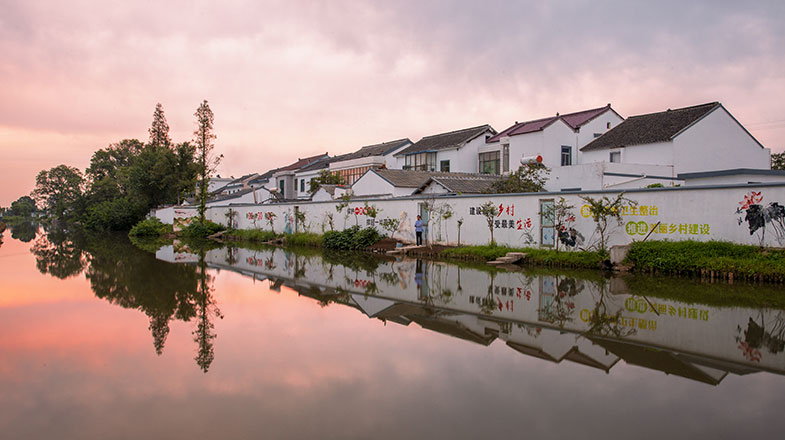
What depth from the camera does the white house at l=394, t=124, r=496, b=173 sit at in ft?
102

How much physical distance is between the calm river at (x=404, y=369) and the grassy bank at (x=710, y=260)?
1205 mm

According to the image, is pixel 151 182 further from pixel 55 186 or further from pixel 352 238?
pixel 55 186

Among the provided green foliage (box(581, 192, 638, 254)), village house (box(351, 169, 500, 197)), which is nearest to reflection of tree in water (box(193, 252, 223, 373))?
green foliage (box(581, 192, 638, 254))

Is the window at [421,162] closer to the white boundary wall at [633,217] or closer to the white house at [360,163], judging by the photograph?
the white house at [360,163]

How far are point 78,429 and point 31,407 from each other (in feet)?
2.55

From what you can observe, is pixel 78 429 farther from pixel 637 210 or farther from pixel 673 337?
pixel 637 210

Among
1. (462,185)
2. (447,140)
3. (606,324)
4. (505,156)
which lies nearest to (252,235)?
(462,185)

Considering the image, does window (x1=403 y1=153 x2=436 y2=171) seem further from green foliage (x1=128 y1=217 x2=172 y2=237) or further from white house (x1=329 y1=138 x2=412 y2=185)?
green foliage (x1=128 y1=217 x2=172 y2=237)

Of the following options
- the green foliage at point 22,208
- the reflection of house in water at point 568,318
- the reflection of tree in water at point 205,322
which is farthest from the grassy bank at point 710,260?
the green foliage at point 22,208

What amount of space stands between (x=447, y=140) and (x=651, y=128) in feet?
40.2

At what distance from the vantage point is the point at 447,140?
107ft

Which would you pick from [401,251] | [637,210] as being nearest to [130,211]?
[401,251]

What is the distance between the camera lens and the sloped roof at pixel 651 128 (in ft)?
74.3

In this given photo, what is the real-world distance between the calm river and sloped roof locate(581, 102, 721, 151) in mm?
15542
